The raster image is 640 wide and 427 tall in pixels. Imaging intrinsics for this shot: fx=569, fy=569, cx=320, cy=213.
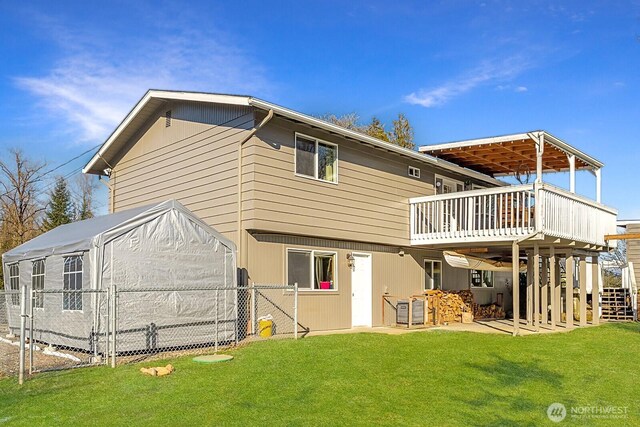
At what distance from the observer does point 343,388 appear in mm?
7059

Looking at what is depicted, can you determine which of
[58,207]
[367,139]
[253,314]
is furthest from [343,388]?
[58,207]

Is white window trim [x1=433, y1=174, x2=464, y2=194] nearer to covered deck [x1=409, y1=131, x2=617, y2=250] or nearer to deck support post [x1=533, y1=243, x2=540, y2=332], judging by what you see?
covered deck [x1=409, y1=131, x2=617, y2=250]

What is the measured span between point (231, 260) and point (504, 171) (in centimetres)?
1172

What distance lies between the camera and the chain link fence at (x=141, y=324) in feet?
30.2

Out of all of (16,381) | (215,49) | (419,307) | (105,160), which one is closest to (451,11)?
(215,49)

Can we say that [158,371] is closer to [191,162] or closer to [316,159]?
[316,159]

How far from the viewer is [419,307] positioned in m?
14.7

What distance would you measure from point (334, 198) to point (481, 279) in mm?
8108

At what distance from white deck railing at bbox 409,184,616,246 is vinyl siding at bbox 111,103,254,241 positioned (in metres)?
5.85

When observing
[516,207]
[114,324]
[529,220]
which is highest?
[516,207]

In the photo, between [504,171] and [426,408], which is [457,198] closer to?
[504,171]

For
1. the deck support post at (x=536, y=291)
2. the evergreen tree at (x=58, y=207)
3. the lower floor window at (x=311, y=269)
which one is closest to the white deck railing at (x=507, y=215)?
the deck support post at (x=536, y=291)

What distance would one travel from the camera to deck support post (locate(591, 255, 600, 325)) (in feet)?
55.7

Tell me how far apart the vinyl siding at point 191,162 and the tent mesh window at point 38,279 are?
3470mm
